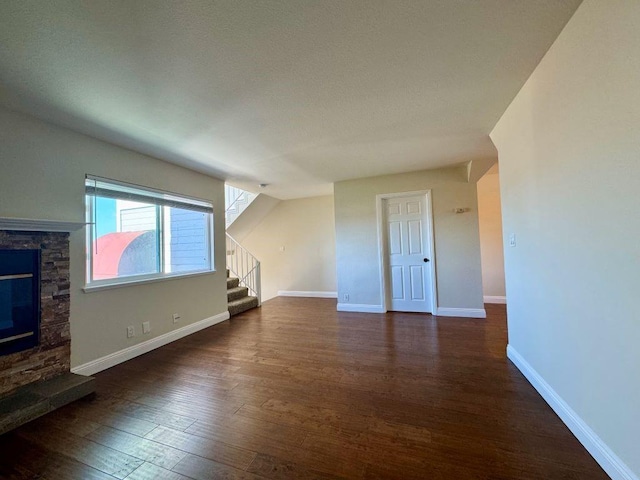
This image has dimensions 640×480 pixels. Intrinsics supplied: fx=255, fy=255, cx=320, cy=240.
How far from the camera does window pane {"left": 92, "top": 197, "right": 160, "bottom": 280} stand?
268 cm

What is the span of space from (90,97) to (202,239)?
92.2 inches

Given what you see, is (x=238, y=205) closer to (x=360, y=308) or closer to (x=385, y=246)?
(x=385, y=246)

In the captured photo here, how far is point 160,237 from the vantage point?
332cm

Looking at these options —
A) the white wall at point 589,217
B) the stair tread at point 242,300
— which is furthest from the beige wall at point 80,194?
the white wall at point 589,217

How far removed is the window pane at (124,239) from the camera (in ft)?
8.79

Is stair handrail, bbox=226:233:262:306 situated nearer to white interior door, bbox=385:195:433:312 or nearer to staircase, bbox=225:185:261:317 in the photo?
staircase, bbox=225:185:261:317

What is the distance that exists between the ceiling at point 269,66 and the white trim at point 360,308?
285 cm

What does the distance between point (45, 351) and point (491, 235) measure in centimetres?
615

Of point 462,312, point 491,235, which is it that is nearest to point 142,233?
point 462,312

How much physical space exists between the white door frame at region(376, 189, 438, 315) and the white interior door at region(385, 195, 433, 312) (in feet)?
0.16

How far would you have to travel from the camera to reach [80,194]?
2473 mm

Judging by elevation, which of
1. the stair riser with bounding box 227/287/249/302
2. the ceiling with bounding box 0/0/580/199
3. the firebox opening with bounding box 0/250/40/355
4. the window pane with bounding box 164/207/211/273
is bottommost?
the stair riser with bounding box 227/287/249/302

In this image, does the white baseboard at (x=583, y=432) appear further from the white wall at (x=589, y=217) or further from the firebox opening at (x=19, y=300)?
the firebox opening at (x=19, y=300)

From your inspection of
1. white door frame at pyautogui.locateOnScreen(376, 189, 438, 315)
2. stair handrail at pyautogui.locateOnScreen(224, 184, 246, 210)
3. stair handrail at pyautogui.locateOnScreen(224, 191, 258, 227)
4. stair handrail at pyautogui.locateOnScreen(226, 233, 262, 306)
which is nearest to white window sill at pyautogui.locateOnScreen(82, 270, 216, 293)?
stair handrail at pyautogui.locateOnScreen(226, 233, 262, 306)
